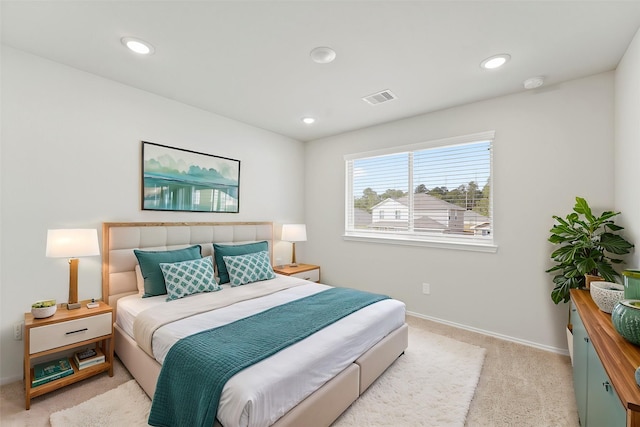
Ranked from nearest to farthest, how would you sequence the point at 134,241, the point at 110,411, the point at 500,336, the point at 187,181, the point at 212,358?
the point at 212,358
the point at 110,411
the point at 134,241
the point at 500,336
the point at 187,181

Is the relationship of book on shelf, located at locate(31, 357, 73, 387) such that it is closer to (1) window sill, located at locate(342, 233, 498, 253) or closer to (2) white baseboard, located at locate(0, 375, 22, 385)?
(2) white baseboard, located at locate(0, 375, 22, 385)

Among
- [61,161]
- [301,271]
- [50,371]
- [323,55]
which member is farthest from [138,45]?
[301,271]

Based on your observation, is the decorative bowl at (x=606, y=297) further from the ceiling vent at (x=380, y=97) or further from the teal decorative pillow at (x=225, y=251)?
the teal decorative pillow at (x=225, y=251)

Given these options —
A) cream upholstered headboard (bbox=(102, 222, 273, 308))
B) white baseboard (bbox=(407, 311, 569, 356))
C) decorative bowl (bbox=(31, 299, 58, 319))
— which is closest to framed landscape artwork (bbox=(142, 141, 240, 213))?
cream upholstered headboard (bbox=(102, 222, 273, 308))

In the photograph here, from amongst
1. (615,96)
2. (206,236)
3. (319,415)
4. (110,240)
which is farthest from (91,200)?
(615,96)

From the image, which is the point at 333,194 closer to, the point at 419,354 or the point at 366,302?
the point at 366,302

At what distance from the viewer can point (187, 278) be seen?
8.76ft

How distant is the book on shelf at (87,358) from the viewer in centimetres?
224

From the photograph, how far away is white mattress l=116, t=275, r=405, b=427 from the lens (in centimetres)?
135

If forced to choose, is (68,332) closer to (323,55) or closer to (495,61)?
(323,55)

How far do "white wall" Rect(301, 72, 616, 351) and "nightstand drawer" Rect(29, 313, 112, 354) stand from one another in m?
3.16

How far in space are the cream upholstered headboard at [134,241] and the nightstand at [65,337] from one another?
283 mm

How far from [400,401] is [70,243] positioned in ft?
9.16

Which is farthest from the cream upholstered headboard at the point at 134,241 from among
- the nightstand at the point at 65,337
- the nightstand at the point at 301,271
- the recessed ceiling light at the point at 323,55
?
the recessed ceiling light at the point at 323,55
